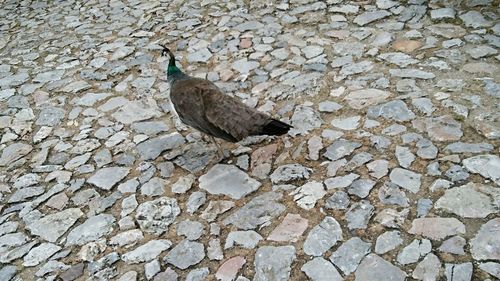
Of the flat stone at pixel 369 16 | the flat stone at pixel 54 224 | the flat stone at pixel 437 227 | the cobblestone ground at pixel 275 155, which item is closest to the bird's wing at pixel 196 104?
the cobblestone ground at pixel 275 155

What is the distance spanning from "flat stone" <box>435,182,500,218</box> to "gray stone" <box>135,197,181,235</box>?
6.10ft

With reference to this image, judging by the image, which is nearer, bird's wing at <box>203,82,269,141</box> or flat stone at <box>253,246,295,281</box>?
flat stone at <box>253,246,295,281</box>

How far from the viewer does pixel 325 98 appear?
4.99 m

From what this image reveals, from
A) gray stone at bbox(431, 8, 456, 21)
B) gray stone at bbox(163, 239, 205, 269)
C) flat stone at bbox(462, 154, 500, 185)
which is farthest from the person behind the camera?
gray stone at bbox(431, 8, 456, 21)

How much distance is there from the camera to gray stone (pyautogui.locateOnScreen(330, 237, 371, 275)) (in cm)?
329

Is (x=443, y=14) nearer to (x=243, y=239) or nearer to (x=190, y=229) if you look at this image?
(x=243, y=239)

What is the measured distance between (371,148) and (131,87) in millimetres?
2779

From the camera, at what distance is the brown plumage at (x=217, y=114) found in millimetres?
4020

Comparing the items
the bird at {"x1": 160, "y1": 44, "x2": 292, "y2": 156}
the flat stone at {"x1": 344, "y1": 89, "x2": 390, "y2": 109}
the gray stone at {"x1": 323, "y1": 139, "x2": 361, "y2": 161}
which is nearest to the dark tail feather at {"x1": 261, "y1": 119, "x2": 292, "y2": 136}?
the bird at {"x1": 160, "y1": 44, "x2": 292, "y2": 156}

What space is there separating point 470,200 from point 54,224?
295 cm

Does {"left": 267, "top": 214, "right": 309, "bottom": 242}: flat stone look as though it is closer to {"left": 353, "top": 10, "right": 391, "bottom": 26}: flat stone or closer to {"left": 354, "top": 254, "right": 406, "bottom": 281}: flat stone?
{"left": 354, "top": 254, "right": 406, "bottom": 281}: flat stone

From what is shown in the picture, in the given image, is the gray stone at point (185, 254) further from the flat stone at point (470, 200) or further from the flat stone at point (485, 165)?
the flat stone at point (485, 165)

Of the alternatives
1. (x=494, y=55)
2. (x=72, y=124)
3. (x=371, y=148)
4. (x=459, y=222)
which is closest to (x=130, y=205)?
(x=72, y=124)

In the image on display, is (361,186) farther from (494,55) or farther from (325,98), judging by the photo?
(494,55)
